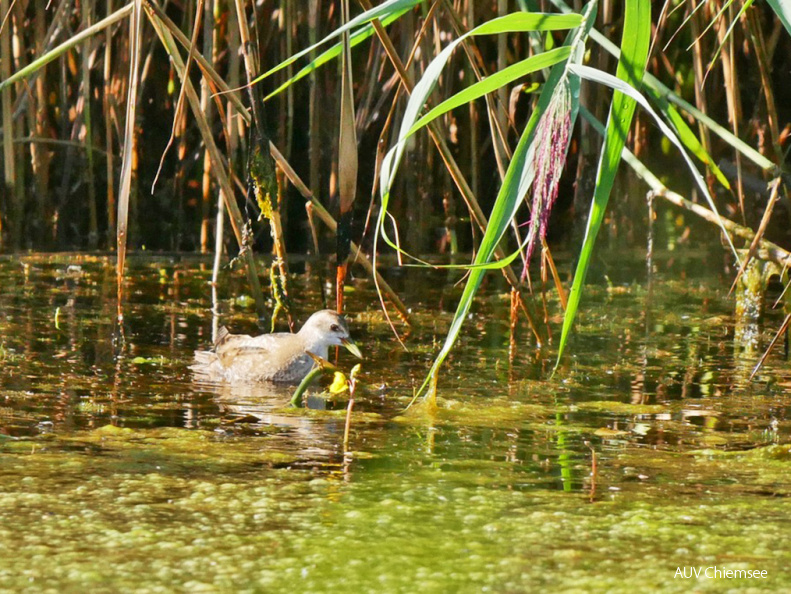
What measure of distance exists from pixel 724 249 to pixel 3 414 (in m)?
5.37

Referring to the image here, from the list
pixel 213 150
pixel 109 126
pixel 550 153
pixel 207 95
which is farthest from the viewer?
pixel 109 126

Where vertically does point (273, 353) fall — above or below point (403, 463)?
above

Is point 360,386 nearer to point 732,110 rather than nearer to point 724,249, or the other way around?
point 732,110

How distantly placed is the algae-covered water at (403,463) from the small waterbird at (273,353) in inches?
5.9

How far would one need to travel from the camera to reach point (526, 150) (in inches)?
113

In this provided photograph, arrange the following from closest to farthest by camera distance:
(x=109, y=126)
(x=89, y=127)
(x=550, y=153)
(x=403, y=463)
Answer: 1. (x=550, y=153)
2. (x=403, y=463)
3. (x=109, y=126)
4. (x=89, y=127)

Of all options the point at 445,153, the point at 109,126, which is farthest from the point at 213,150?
the point at 109,126

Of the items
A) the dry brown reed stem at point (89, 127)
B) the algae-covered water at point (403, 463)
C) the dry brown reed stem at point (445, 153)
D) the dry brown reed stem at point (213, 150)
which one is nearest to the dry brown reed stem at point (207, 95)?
the dry brown reed stem at point (213, 150)

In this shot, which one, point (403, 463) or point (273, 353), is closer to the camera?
point (403, 463)

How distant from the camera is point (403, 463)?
3455 mm

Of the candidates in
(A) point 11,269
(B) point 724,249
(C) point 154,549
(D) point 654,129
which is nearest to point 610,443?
(C) point 154,549

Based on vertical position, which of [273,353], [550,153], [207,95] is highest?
[207,95]

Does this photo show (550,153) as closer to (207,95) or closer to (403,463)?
(403,463)

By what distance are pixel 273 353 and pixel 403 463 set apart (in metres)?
1.56
